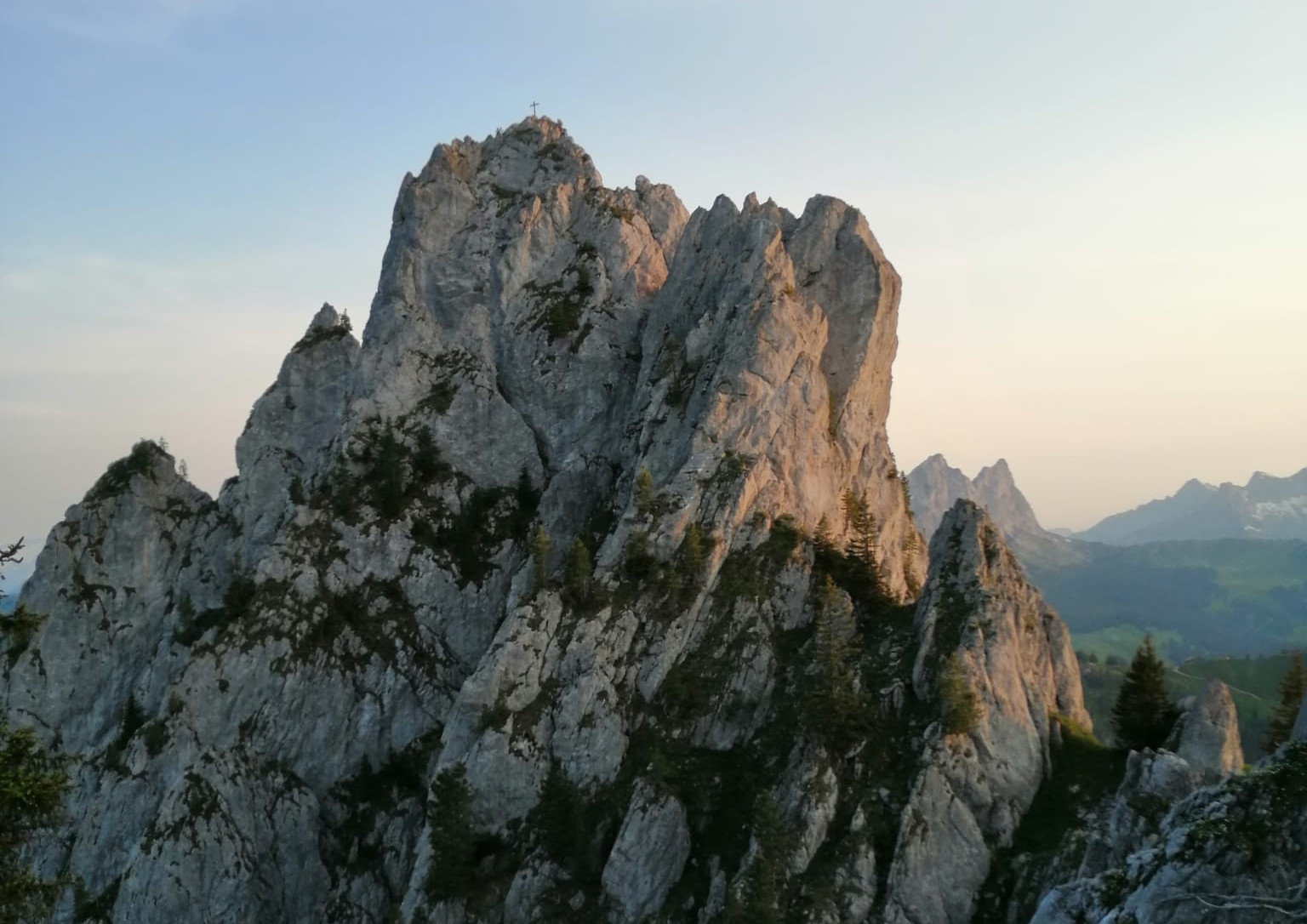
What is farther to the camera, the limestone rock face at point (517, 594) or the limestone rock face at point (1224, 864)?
the limestone rock face at point (517, 594)

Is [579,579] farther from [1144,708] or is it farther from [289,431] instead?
[289,431]

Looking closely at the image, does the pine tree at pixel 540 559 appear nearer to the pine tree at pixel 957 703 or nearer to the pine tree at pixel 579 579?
the pine tree at pixel 579 579

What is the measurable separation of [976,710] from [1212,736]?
14.1 meters

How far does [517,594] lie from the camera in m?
76.5

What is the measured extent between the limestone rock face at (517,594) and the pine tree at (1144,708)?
23.6ft

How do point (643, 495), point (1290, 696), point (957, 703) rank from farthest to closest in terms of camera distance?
point (643, 495) < point (1290, 696) < point (957, 703)

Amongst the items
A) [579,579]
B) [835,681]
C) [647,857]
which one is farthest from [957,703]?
[579,579]

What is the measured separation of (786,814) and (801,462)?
109ft

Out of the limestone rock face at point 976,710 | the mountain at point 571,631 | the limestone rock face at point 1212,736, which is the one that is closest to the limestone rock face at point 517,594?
the mountain at point 571,631

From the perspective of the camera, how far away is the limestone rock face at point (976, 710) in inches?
1977

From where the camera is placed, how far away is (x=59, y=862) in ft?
258

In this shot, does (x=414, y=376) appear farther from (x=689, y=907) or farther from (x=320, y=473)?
(x=689, y=907)

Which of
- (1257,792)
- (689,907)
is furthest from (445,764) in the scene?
(1257,792)

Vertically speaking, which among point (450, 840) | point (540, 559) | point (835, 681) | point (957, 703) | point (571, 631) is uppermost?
point (540, 559)
